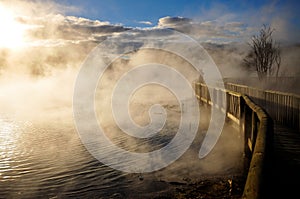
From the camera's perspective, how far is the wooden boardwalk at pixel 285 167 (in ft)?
13.6

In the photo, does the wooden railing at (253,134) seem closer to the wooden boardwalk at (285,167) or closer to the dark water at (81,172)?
the wooden boardwalk at (285,167)

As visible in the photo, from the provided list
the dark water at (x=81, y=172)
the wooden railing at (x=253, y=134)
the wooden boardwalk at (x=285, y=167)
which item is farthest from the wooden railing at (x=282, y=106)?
the dark water at (x=81, y=172)

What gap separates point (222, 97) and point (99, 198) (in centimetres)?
700

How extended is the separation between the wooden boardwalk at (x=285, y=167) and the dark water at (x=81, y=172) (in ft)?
5.60

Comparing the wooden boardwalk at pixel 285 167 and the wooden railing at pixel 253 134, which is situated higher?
the wooden railing at pixel 253 134

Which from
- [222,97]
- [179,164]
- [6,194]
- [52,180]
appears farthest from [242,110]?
[6,194]

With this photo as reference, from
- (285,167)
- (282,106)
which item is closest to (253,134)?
(285,167)

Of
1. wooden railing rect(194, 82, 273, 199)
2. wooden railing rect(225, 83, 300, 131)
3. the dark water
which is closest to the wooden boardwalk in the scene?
wooden railing rect(194, 82, 273, 199)

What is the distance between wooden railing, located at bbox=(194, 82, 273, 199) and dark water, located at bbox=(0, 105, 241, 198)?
4.00 feet

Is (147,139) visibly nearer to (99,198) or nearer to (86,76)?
(99,198)

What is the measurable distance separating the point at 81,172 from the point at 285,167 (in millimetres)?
6031

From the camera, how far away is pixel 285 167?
17.3 feet

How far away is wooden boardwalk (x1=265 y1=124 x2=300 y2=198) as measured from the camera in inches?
163

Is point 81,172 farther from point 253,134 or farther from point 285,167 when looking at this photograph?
point 285,167
